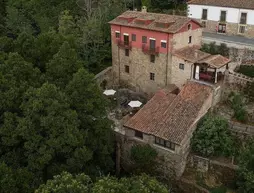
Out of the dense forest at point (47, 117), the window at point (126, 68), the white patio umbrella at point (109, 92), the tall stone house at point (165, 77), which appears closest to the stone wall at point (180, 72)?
A: the tall stone house at point (165, 77)

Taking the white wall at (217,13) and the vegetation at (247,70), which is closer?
the vegetation at (247,70)

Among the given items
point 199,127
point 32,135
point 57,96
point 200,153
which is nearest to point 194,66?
point 199,127

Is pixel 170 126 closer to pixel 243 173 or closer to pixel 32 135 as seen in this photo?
pixel 243 173

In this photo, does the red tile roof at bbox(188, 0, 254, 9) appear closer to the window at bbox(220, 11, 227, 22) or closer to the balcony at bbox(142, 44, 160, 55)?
the window at bbox(220, 11, 227, 22)

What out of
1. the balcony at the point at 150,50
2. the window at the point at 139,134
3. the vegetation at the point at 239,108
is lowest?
the window at the point at 139,134

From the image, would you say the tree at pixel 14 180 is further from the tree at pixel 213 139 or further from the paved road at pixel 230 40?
the paved road at pixel 230 40

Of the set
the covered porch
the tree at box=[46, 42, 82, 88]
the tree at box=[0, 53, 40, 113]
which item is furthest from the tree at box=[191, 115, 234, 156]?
the tree at box=[0, 53, 40, 113]

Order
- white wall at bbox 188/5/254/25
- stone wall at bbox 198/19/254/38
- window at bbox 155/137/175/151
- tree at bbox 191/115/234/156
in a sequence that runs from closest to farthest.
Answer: tree at bbox 191/115/234/156, window at bbox 155/137/175/151, white wall at bbox 188/5/254/25, stone wall at bbox 198/19/254/38

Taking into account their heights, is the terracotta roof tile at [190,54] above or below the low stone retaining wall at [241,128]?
above
